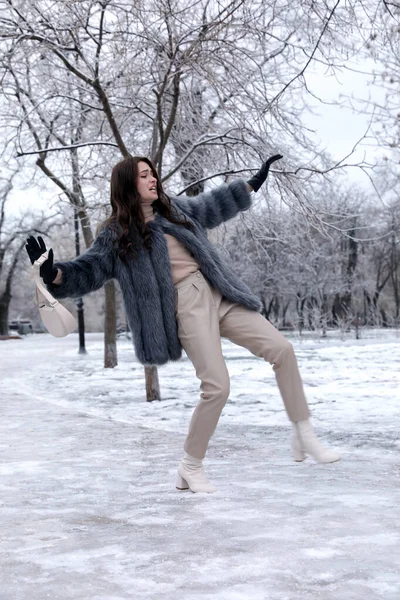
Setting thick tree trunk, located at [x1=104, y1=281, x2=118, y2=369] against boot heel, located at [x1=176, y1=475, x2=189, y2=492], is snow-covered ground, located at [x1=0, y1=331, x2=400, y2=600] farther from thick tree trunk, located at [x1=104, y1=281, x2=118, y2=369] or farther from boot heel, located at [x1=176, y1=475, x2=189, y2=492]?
thick tree trunk, located at [x1=104, y1=281, x2=118, y2=369]

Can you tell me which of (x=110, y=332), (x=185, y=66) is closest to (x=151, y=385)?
(x=185, y=66)

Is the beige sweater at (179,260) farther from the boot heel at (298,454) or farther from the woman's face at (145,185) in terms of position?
the boot heel at (298,454)

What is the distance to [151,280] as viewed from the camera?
486 centimetres

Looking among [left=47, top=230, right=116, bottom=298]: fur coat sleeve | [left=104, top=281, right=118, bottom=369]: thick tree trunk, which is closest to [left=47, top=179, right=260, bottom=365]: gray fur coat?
[left=47, top=230, right=116, bottom=298]: fur coat sleeve

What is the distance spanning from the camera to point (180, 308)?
4848 mm

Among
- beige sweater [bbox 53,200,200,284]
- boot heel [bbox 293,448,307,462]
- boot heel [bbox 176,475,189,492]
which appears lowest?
boot heel [bbox 176,475,189,492]

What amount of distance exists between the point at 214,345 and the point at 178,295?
1.23ft

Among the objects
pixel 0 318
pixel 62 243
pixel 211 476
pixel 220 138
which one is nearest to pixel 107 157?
pixel 220 138

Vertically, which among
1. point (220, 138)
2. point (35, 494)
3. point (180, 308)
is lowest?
point (35, 494)

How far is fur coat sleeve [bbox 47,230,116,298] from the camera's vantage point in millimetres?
4891

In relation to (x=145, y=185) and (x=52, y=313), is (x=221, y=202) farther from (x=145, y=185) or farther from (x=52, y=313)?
(x=52, y=313)

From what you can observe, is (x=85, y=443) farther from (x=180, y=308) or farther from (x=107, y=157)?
(x=107, y=157)

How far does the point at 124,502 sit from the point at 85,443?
97.6 inches

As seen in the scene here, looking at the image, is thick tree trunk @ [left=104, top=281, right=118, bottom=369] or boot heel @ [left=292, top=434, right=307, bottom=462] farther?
thick tree trunk @ [left=104, top=281, right=118, bottom=369]
